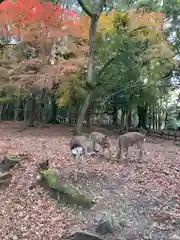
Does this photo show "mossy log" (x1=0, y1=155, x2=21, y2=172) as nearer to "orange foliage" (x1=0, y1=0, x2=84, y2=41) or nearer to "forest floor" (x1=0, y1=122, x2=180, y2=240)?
"forest floor" (x1=0, y1=122, x2=180, y2=240)

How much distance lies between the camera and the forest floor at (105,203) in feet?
18.9

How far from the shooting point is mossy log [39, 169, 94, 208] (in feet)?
21.5

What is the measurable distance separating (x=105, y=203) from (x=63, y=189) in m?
0.98

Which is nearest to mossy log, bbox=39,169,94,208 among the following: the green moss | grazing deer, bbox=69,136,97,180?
the green moss

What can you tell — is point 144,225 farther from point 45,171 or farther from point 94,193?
point 45,171

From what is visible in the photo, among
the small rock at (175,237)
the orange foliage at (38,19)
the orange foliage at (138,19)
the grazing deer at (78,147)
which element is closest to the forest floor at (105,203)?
the small rock at (175,237)

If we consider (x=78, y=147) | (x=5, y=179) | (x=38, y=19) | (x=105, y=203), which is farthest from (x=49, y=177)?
(x=38, y=19)

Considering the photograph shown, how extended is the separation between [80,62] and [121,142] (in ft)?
23.6

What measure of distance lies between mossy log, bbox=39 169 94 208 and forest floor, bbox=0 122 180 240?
169mm

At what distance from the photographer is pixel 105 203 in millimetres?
6582

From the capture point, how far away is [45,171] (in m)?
7.59

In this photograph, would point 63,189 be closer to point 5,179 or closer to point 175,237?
point 5,179

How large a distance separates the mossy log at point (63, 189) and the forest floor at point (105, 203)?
169 mm

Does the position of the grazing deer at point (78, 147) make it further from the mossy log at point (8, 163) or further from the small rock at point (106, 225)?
the small rock at point (106, 225)
